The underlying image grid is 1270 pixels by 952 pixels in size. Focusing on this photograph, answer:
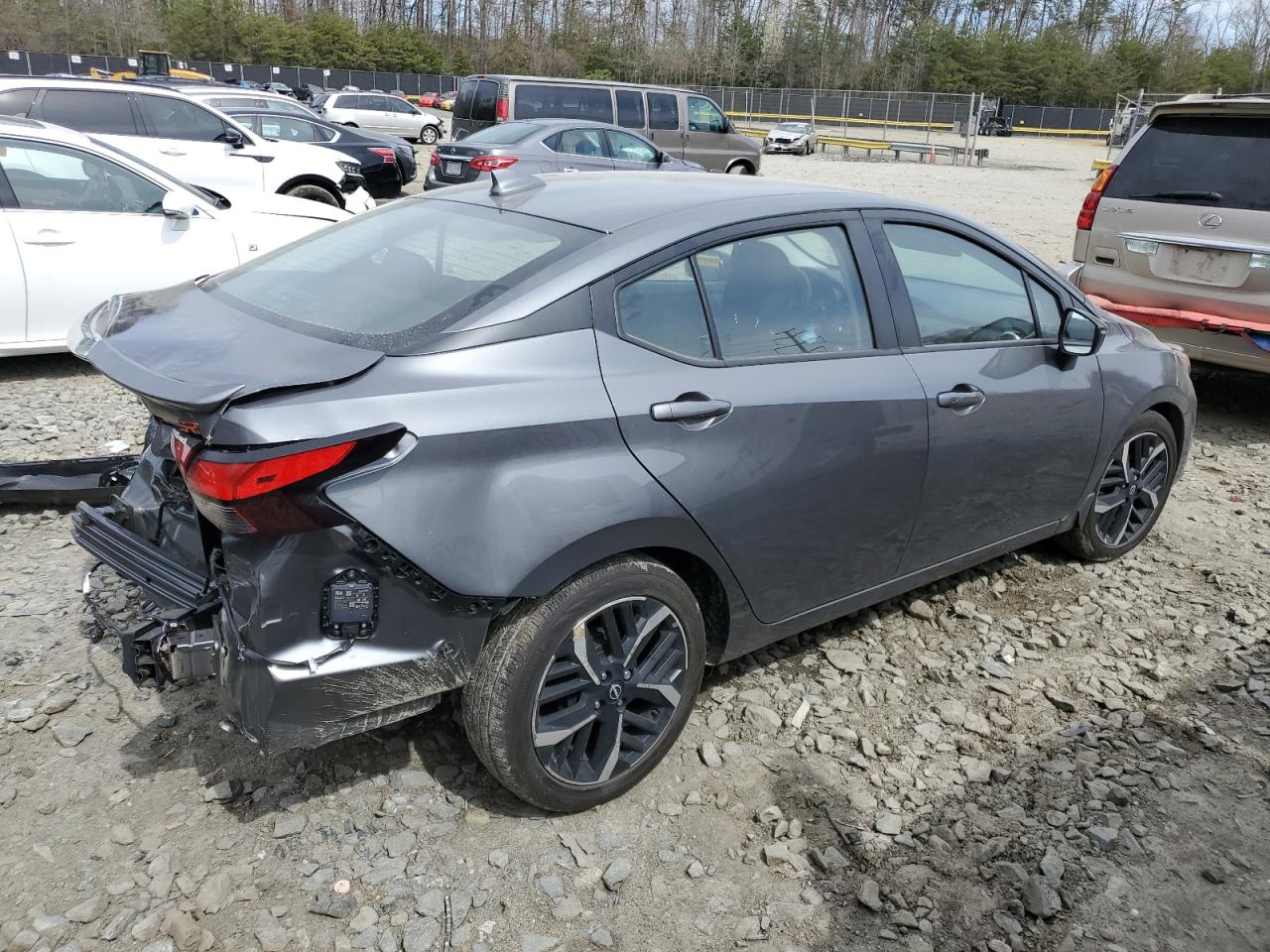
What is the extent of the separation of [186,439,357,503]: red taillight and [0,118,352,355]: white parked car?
4.78m

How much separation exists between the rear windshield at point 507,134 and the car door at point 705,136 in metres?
4.77

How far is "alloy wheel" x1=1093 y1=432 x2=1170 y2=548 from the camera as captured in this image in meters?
4.41

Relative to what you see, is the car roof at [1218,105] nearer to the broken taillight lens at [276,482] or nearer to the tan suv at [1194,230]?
the tan suv at [1194,230]

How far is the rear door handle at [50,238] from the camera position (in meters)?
6.35

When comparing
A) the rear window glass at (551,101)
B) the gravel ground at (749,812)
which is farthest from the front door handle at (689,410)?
the rear window glass at (551,101)

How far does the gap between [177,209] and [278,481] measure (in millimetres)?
5191

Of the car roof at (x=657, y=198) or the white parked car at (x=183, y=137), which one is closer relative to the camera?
the car roof at (x=657, y=198)

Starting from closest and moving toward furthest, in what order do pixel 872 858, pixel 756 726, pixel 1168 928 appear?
1. pixel 1168 928
2. pixel 872 858
3. pixel 756 726

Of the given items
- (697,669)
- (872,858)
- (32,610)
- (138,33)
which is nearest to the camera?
(872,858)

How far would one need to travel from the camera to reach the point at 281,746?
8.04 feet

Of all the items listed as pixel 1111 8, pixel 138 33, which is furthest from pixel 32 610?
pixel 1111 8

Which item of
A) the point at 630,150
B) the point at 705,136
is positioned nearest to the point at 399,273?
the point at 630,150

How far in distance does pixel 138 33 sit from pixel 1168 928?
284ft

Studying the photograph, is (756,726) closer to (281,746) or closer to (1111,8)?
(281,746)
